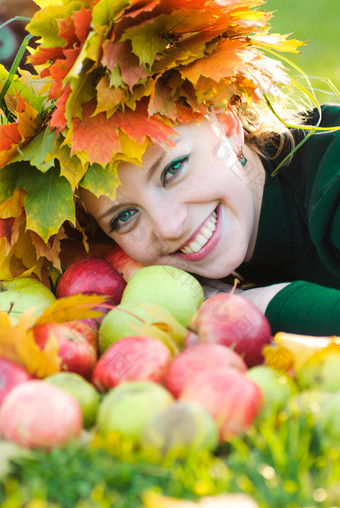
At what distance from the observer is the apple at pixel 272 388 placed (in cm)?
68

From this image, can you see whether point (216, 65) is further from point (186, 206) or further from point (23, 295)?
point (23, 295)

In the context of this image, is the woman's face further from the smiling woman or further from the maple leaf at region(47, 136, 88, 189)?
the maple leaf at region(47, 136, 88, 189)

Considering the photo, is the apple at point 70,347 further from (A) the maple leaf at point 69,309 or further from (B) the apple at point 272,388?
(B) the apple at point 272,388

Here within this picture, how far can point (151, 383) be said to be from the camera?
0.70 meters

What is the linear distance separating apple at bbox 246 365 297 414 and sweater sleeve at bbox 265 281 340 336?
292mm

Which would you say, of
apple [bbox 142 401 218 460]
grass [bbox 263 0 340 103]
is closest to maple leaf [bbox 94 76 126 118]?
apple [bbox 142 401 218 460]

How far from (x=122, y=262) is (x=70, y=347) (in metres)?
0.64

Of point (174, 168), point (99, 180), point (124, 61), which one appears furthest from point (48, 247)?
point (124, 61)

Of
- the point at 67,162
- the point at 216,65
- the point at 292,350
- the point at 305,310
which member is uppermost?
the point at 216,65

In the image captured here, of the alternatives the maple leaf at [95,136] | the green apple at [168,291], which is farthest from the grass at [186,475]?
the maple leaf at [95,136]

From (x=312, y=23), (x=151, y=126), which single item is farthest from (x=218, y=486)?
(x=312, y=23)

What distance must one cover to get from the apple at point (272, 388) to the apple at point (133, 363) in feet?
0.41

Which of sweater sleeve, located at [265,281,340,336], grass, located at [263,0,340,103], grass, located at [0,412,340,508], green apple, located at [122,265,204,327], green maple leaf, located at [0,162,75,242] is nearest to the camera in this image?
grass, located at [0,412,340,508]

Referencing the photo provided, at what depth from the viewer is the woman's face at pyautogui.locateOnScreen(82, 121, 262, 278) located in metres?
1.28
